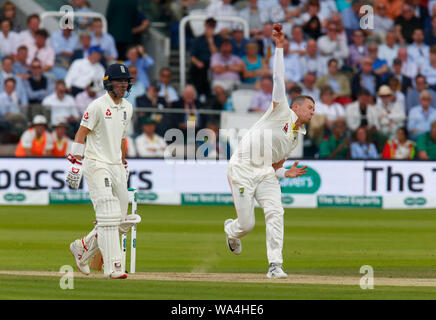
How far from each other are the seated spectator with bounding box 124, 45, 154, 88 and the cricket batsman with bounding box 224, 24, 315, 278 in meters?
11.4

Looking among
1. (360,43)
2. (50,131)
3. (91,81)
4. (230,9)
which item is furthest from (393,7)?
(50,131)

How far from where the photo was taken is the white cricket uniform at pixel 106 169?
10125 mm

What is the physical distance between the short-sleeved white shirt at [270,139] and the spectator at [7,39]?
12.5 metres

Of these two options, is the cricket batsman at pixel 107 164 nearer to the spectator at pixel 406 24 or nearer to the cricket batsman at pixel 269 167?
the cricket batsman at pixel 269 167

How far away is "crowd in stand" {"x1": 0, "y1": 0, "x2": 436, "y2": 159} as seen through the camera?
20.4 metres

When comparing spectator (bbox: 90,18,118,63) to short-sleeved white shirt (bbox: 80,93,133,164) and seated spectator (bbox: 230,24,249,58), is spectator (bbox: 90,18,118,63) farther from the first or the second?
short-sleeved white shirt (bbox: 80,93,133,164)

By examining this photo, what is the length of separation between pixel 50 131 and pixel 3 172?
125cm

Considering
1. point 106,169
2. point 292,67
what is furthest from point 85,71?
point 106,169

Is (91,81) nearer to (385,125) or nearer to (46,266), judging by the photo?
(385,125)

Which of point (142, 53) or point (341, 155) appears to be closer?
point (341, 155)

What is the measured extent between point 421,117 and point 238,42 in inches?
182

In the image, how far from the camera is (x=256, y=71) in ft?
74.2
